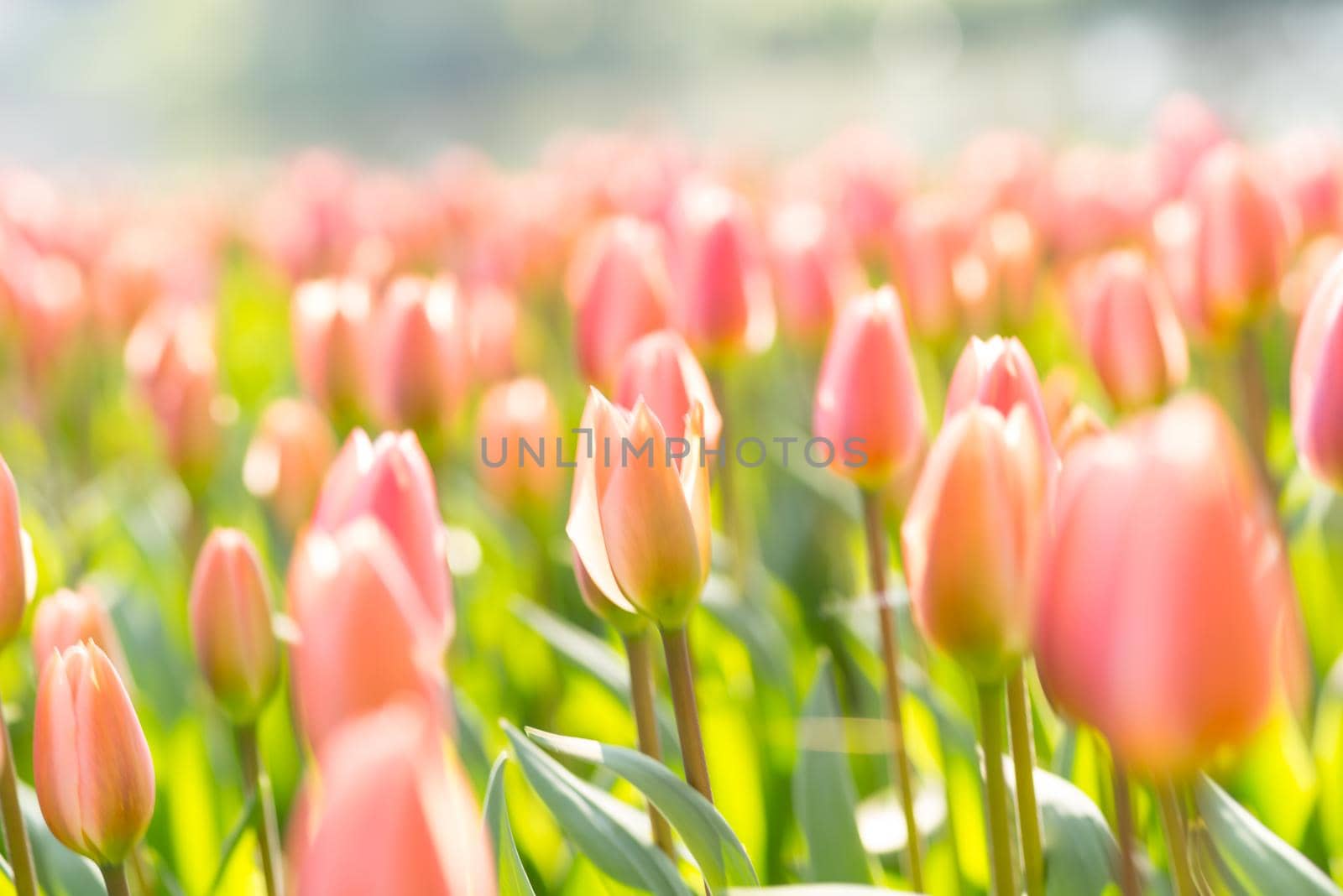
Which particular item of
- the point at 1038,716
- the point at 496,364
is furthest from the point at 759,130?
the point at 1038,716

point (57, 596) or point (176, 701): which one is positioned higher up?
point (57, 596)

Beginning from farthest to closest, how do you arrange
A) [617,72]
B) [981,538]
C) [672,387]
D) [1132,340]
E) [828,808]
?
[617,72] → [1132,340] → [828,808] → [672,387] → [981,538]

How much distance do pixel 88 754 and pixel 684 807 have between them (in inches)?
11.6

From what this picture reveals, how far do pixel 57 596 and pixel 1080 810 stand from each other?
0.63 meters

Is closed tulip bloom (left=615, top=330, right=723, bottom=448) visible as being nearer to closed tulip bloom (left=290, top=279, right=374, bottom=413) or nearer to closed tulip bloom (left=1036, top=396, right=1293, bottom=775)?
closed tulip bloom (left=1036, top=396, right=1293, bottom=775)

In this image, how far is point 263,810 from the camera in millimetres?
800

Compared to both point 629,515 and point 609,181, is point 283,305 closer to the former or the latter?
point 609,181

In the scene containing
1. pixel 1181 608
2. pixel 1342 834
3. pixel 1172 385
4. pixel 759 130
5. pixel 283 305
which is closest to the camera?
pixel 1181 608

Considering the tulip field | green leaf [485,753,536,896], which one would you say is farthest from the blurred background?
green leaf [485,753,536,896]

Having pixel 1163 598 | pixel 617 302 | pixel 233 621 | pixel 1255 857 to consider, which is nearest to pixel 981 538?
pixel 1163 598

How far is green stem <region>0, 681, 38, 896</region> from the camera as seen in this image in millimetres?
697

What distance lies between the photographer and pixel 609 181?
2.83 m

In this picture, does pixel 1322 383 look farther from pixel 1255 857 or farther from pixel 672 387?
pixel 672 387

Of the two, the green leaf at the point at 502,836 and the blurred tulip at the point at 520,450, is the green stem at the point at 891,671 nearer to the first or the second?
the green leaf at the point at 502,836
